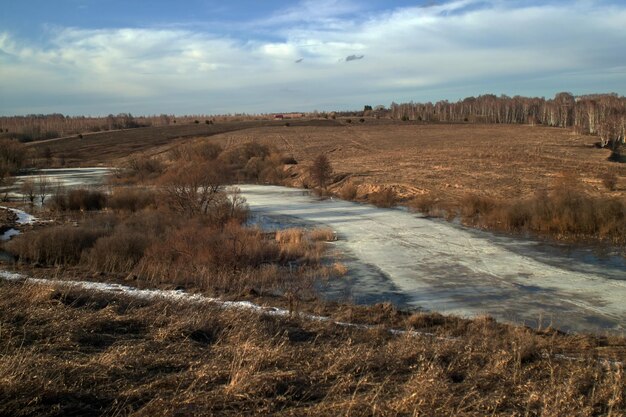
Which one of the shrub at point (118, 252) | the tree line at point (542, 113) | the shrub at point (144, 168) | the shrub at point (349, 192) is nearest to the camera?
the shrub at point (118, 252)

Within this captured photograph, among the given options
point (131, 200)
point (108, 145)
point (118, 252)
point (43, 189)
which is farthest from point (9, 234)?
point (108, 145)

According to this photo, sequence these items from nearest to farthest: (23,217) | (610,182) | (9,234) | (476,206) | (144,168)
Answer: (9,234)
(476,206)
(610,182)
(23,217)
(144,168)

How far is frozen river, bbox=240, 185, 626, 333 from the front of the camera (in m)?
12.7

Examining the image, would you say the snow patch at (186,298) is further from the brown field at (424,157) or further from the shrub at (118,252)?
the brown field at (424,157)

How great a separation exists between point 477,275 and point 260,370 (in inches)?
469

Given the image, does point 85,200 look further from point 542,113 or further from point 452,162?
point 542,113

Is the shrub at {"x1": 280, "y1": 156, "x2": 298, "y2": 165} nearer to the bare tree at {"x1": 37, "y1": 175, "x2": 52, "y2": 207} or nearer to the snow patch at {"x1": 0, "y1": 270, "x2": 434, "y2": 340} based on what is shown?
the bare tree at {"x1": 37, "y1": 175, "x2": 52, "y2": 207}

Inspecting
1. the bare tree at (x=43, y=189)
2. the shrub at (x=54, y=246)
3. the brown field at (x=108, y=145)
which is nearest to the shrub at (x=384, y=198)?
the shrub at (x=54, y=246)

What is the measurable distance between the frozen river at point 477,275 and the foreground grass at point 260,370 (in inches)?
170

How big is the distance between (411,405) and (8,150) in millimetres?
55344

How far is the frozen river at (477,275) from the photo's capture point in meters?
12.7

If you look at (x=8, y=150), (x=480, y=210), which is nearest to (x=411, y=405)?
(x=480, y=210)

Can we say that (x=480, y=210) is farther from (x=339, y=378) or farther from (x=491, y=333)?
(x=339, y=378)

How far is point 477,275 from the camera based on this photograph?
1612 cm
